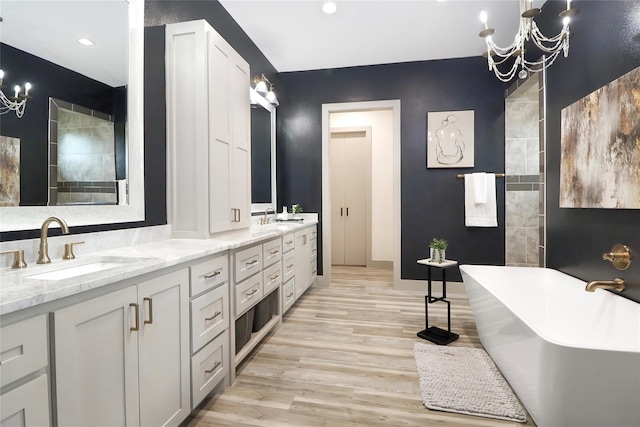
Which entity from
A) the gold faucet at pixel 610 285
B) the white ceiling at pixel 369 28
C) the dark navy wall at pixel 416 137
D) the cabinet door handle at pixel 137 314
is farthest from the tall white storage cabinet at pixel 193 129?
the gold faucet at pixel 610 285

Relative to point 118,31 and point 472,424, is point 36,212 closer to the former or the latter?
point 118,31

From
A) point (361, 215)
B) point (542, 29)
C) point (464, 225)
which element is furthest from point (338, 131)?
point (542, 29)

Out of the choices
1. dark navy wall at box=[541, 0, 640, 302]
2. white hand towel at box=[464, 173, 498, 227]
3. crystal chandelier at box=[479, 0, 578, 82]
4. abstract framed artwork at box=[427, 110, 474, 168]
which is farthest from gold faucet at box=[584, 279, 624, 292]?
abstract framed artwork at box=[427, 110, 474, 168]

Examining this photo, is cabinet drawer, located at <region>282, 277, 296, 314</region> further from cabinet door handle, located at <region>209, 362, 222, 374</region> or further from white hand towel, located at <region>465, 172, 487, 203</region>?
white hand towel, located at <region>465, 172, 487, 203</region>

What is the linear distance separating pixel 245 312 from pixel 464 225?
2887mm

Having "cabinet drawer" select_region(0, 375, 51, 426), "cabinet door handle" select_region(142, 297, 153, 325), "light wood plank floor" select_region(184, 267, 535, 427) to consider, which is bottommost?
"light wood plank floor" select_region(184, 267, 535, 427)

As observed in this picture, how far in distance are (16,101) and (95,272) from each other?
811mm

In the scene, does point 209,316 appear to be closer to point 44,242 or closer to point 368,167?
point 44,242

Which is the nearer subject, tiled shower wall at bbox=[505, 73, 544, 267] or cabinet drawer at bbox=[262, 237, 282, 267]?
cabinet drawer at bbox=[262, 237, 282, 267]

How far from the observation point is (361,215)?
5477mm

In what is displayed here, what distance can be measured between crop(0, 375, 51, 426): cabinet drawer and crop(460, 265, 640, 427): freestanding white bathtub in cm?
180

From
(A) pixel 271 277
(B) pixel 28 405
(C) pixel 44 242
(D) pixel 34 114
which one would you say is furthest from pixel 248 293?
(D) pixel 34 114

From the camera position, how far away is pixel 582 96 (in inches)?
87.1

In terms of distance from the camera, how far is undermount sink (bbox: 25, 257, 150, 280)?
1202 millimetres
